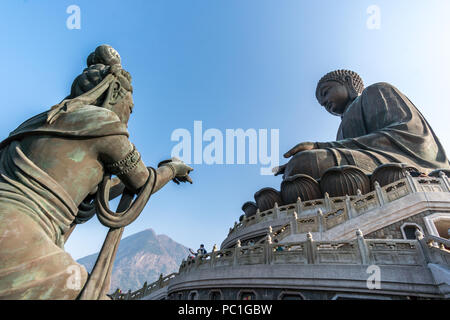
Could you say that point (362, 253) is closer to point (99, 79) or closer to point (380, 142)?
point (99, 79)

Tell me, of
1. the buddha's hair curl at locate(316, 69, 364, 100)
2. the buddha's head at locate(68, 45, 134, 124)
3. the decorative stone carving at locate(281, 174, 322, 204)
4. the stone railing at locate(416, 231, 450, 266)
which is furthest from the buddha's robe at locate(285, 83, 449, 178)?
the buddha's head at locate(68, 45, 134, 124)

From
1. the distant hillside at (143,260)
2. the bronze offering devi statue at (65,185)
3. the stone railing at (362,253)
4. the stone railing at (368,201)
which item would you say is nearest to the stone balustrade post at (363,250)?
the stone railing at (362,253)

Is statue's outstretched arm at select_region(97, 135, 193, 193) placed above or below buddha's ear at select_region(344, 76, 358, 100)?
below

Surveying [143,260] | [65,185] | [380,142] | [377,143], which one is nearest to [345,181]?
[377,143]

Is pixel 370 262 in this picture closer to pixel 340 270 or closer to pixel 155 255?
pixel 340 270

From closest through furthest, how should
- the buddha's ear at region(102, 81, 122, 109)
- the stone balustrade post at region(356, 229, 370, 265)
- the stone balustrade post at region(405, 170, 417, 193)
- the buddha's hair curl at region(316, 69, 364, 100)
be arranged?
1. the buddha's ear at region(102, 81, 122, 109)
2. the stone balustrade post at region(356, 229, 370, 265)
3. the stone balustrade post at region(405, 170, 417, 193)
4. the buddha's hair curl at region(316, 69, 364, 100)

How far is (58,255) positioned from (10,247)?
1.05ft

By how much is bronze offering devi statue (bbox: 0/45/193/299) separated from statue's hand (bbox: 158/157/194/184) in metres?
0.24

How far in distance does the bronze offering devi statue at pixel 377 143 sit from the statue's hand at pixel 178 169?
44.5ft

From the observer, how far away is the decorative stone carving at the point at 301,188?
579 inches

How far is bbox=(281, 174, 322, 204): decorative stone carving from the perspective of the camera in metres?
14.7

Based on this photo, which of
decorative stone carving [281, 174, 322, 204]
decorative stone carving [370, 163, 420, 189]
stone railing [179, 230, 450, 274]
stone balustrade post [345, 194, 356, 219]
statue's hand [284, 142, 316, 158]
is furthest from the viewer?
statue's hand [284, 142, 316, 158]

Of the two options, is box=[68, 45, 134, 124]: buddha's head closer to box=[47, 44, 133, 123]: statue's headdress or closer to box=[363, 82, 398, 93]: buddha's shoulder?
box=[47, 44, 133, 123]: statue's headdress

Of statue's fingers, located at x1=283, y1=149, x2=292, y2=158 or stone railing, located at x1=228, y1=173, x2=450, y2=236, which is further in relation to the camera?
statue's fingers, located at x1=283, y1=149, x2=292, y2=158
